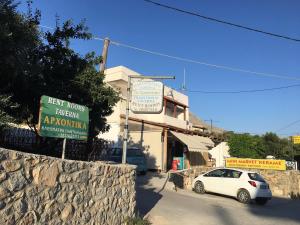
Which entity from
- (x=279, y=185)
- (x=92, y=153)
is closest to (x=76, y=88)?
(x=92, y=153)

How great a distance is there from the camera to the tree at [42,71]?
855 centimetres

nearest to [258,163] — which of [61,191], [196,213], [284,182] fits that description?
[284,182]

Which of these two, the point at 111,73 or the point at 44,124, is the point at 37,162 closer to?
the point at 44,124

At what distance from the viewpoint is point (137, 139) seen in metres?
28.2

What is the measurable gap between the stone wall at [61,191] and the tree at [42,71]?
8.08 feet

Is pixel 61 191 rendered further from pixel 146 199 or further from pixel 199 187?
pixel 199 187

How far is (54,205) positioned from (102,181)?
A: 192 centimetres

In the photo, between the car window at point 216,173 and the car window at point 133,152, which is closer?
the car window at point 216,173

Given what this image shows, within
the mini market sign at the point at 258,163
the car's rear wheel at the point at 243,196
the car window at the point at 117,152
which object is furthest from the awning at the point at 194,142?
the car's rear wheel at the point at 243,196

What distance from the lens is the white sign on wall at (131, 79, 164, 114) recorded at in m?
12.4

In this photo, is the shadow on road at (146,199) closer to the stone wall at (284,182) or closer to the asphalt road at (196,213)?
the asphalt road at (196,213)

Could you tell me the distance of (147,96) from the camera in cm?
1253

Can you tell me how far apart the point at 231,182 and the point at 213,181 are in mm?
1078

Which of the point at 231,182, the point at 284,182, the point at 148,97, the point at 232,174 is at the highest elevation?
the point at 148,97
